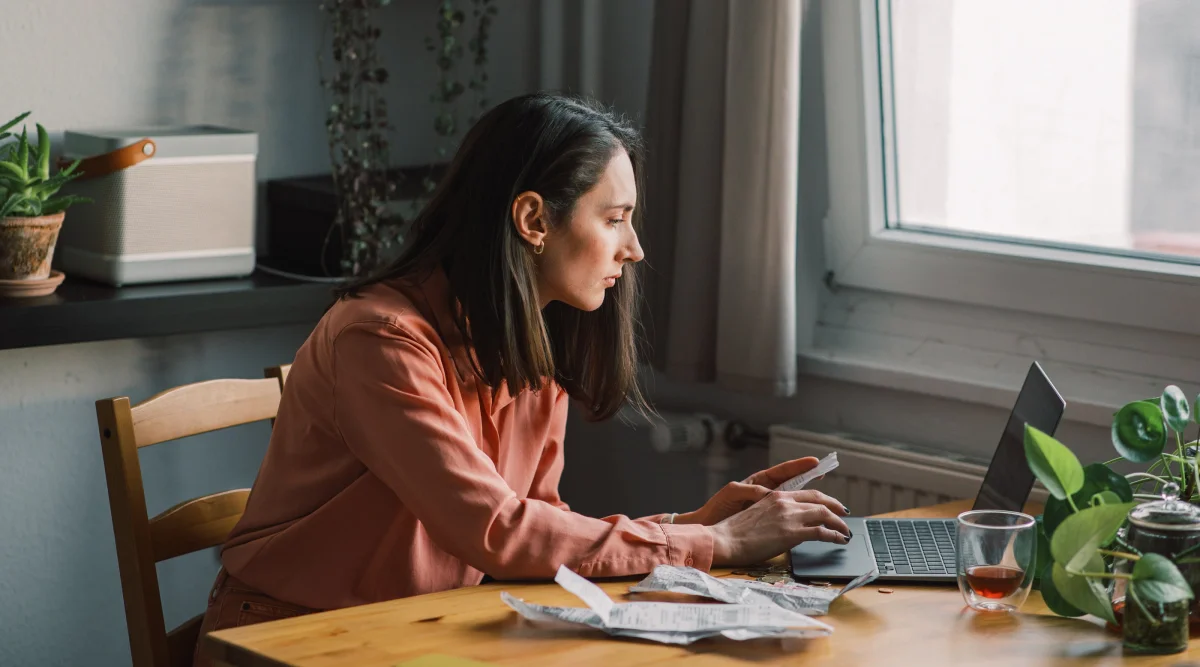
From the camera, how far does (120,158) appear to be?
2.26 meters

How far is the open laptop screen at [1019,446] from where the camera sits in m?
1.55

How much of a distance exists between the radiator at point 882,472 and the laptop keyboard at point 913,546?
45 centimetres

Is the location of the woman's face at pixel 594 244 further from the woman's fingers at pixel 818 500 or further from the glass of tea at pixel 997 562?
the glass of tea at pixel 997 562

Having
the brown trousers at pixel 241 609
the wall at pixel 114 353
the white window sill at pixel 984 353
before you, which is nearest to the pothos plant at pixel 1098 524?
the white window sill at pixel 984 353

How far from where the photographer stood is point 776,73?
2.28 meters

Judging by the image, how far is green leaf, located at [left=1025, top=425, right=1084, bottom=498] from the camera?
1319 mm

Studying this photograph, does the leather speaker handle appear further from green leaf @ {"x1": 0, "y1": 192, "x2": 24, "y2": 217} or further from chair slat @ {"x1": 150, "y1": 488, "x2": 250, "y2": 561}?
chair slat @ {"x1": 150, "y1": 488, "x2": 250, "y2": 561}

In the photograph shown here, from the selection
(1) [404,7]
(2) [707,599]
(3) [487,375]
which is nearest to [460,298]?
(3) [487,375]

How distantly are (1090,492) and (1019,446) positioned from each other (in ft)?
0.74

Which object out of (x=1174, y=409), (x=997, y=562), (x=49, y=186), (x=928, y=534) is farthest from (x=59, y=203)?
(x=1174, y=409)

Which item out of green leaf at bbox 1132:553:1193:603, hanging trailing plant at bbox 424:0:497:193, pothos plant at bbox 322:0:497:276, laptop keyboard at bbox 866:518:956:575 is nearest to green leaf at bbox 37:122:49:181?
pothos plant at bbox 322:0:497:276

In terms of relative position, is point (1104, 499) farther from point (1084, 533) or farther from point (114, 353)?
point (114, 353)

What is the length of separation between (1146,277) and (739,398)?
763 mm

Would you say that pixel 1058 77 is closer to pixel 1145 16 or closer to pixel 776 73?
pixel 1145 16
